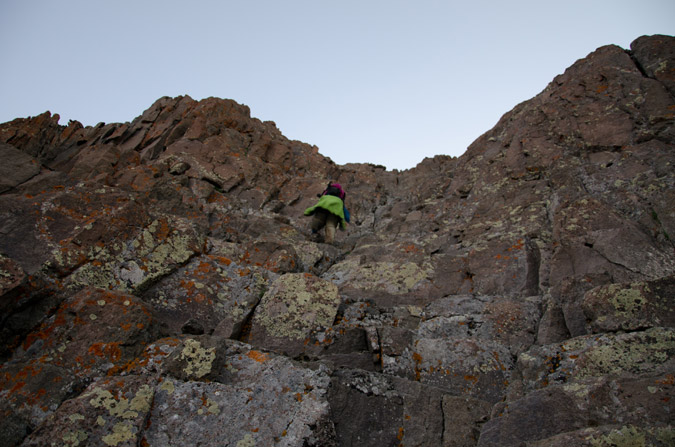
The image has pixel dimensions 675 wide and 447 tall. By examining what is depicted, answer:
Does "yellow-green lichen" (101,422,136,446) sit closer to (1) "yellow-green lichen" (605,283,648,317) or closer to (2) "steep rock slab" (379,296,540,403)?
(2) "steep rock slab" (379,296,540,403)

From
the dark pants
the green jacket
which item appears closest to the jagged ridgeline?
the dark pants

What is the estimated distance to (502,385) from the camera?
575cm

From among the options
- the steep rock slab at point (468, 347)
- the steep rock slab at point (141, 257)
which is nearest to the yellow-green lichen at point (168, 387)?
the steep rock slab at point (141, 257)

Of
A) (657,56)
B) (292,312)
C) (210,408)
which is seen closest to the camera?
(210,408)

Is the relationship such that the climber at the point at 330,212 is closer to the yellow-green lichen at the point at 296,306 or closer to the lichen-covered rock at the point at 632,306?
the yellow-green lichen at the point at 296,306

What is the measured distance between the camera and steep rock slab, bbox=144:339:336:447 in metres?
4.52

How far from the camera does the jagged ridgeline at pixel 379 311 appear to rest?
14.8 feet

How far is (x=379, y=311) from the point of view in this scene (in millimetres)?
7887

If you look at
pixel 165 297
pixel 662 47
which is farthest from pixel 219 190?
pixel 662 47

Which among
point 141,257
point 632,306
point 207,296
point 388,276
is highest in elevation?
point 141,257

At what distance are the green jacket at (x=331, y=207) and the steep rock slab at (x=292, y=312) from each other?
20.9 ft

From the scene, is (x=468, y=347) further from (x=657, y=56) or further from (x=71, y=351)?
(x=657, y=56)

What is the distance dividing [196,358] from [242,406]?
912 millimetres

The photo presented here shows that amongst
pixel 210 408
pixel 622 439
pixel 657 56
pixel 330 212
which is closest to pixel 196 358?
pixel 210 408
